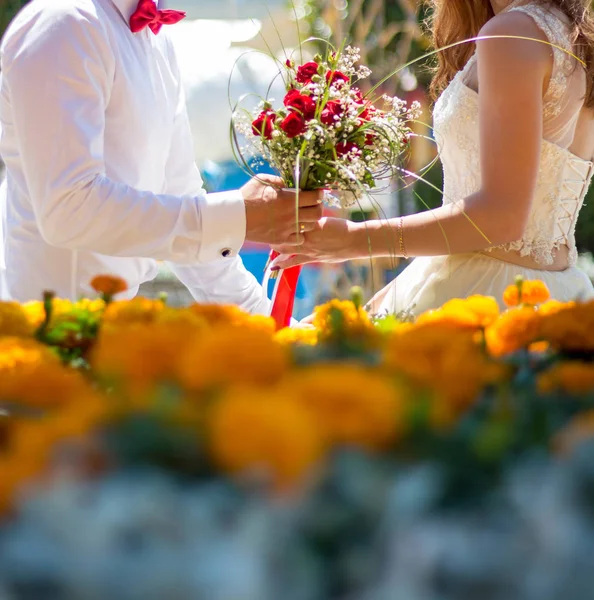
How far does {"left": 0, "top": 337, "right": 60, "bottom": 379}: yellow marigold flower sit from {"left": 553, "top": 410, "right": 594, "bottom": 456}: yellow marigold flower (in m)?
0.46

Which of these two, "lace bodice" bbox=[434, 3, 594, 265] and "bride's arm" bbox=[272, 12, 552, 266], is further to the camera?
"lace bodice" bbox=[434, 3, 594, 265]

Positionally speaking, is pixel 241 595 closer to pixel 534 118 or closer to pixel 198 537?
pixel 198 537

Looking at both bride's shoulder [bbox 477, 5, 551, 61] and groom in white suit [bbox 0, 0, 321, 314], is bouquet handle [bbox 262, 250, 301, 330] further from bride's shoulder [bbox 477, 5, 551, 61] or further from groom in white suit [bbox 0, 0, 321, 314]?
bride's shoulder [bbox 477, 5, 551, 61]

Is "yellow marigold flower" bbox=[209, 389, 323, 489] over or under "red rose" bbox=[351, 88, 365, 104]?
under

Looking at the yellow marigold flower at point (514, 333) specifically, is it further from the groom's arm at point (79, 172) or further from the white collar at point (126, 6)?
the white collar at point (126, 6)

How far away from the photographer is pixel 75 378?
2.59ft

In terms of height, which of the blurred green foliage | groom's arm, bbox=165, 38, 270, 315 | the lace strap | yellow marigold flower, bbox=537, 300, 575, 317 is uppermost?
the blurred green foliage

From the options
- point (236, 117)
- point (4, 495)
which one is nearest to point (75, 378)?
point (4, 495)

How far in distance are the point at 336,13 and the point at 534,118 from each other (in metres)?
3.82

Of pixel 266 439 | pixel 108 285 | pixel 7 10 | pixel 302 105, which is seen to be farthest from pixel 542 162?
pixel 7 10

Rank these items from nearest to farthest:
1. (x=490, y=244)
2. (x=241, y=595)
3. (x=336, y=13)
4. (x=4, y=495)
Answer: (x=241, y=595) → (x=4, y=495) → (x=490, y=244) → (x=336, y=13)

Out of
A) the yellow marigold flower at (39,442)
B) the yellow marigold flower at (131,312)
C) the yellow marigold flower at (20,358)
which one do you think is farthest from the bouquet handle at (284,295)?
the yellow marigold flower at (39,442)

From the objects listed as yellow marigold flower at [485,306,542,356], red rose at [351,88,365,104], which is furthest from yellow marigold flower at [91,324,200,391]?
red rose at [351,88,365,104]

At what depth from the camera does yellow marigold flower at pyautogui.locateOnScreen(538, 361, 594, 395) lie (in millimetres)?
752
